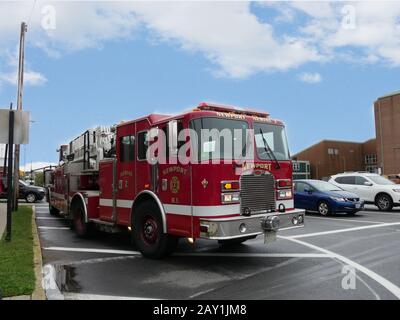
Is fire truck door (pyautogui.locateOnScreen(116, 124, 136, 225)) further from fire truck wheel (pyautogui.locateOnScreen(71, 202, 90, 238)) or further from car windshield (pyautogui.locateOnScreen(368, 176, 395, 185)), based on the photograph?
car windshield (pyautogui.locateOnScreen(368, 176, 395, 185))

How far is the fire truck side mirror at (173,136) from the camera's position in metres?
7.41

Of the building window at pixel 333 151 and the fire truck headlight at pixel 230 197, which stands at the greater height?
the building window at pixel 333 151

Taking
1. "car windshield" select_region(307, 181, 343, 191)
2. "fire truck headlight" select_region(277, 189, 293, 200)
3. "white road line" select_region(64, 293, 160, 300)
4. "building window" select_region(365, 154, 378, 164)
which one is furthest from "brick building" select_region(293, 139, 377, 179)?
"white road line" select_region(64, 293, 160, 300)

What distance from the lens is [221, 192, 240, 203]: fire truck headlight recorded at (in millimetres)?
7053

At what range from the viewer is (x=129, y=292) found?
5.95 m

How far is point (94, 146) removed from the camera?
36.3 feet

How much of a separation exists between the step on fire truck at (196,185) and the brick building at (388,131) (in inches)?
2630

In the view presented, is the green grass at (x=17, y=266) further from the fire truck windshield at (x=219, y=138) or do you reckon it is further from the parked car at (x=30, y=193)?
the parked car at (x=30, y=193)

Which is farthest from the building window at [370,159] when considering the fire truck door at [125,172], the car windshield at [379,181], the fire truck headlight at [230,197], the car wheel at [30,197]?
the fire truck headlight at [230,197]

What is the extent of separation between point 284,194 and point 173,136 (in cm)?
241

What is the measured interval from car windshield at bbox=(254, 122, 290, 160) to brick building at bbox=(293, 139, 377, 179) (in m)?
80.6
